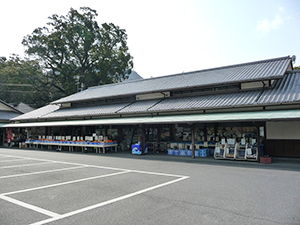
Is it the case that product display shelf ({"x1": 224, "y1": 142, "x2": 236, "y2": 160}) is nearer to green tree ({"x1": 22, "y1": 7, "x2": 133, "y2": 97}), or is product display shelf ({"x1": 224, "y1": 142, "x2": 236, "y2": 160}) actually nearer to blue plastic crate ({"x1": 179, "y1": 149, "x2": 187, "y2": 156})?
blue plastic crate ({"x1": 179, "y1": 149, "x2": 187, "y2": 156})

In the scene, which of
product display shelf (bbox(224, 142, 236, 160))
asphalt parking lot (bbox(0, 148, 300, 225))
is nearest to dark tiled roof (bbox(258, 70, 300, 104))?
product display shelf (bbox(224, 142, 236, 160))

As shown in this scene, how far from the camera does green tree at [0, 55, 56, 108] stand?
35428mm

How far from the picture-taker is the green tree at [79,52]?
3622 cm

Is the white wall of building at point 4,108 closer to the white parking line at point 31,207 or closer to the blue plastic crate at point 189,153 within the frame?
the blue plastic crate at point 189,153

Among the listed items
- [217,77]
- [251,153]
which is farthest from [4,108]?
[251,153]

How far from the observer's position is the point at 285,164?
415 inches

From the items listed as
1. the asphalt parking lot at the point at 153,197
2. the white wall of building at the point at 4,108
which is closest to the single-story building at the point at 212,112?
the asphalt parking lot at the point at 153,197

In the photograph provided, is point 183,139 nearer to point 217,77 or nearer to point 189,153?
point 189,153

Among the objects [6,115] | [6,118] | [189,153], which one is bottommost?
[189,153]

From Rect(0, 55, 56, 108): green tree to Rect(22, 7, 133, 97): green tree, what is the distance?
1.63 metres

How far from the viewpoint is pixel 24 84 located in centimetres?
3591

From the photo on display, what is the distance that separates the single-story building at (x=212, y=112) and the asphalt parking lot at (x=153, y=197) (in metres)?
3.35

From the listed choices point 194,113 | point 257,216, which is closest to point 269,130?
point 194,113

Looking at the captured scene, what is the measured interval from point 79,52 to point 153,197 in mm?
35653
